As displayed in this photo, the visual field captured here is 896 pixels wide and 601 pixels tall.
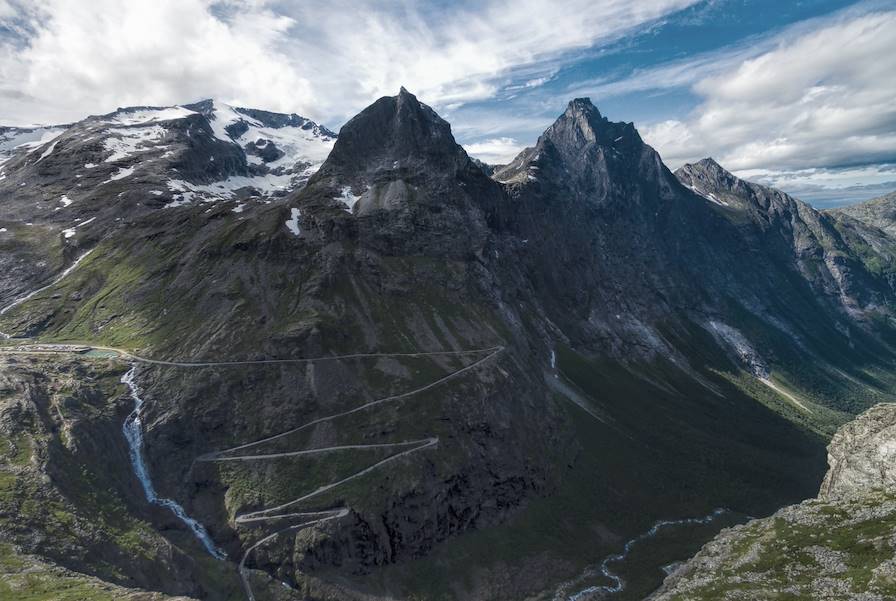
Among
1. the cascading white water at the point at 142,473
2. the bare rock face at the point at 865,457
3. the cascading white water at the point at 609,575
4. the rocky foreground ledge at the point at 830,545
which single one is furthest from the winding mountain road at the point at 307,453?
the bare rock face at the point at 865,457

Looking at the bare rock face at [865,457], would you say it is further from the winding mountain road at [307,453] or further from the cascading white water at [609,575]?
the winding mountain road at [307,453]

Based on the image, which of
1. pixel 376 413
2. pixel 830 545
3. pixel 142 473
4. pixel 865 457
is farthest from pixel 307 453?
pixel 865 457

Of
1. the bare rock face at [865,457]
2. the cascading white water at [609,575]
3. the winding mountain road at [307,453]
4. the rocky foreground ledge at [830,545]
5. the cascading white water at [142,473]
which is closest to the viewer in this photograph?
the rocky foreground ledge at [830,545]

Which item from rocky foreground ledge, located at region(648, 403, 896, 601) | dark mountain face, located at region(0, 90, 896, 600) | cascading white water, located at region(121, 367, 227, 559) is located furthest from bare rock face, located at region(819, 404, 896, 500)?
cascading white water, located at region(121, 367, 227, 559)

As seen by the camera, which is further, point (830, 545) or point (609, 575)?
point (609, 575)

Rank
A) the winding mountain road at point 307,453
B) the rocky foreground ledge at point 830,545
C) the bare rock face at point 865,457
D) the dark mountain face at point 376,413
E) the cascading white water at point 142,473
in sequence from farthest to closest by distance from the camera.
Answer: the dark mountain face at point 376,413 → the winding mountain road at point 307,453 → the cascading white water at point 142,473 → the bare rock face at point 865,457 → the rocky foreground ledge at point 830,545

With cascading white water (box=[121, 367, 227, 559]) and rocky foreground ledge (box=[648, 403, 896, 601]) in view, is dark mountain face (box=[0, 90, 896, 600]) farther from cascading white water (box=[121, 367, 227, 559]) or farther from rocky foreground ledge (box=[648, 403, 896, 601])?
rocky foreground ledge (box=[648, 403, 896, 601])

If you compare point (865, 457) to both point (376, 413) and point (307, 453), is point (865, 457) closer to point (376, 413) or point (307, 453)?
point (376, 413)

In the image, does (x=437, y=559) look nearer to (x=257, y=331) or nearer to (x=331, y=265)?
(x=257, y=331)
